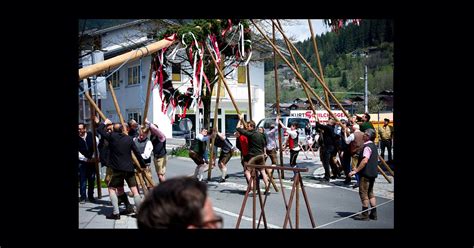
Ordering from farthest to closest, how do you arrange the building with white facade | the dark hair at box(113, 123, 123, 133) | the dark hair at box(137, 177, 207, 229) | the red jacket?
the building with white facade
the red jacket
the dark hair at box(113, 123, 123, 133)
the dark hair at box(137, 177, 207, 229)

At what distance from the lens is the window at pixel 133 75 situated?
804 inches

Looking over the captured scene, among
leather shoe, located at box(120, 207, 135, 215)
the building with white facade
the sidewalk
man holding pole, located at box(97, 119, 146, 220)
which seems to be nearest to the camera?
the sidewalk

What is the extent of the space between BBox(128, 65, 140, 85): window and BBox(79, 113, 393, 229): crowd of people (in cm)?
944

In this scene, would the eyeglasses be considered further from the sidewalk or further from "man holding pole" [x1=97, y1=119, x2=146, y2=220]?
"man holding pole" [x1=97, y1=119, x2=146, y2=220]

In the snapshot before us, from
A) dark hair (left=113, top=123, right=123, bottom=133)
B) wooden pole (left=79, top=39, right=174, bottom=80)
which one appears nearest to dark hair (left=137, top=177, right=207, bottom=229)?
wooden pole (left=79, top=39, right=174, bottom=80)

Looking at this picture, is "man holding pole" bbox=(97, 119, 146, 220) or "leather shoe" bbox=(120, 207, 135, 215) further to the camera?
"leather shoe" bbox=(120, 207, 135, 215)

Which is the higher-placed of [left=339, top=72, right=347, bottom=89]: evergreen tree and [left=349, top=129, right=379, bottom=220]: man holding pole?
Result: [left=339, top=72, right=347, bottom=89]: evergreen tree

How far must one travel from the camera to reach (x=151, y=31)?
18.7m

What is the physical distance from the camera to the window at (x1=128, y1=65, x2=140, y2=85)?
2041cm

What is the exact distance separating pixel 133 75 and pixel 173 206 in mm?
19787

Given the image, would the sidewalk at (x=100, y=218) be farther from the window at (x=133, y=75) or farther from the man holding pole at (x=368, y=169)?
the window at (x=133, y=75)

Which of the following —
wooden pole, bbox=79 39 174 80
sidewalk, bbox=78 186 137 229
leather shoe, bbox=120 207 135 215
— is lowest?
sidewalk, bbox=78 186 137 229

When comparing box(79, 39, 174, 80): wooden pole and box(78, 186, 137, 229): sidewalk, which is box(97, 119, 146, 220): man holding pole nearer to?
box(78, 186, 137, 229): sidewalk
